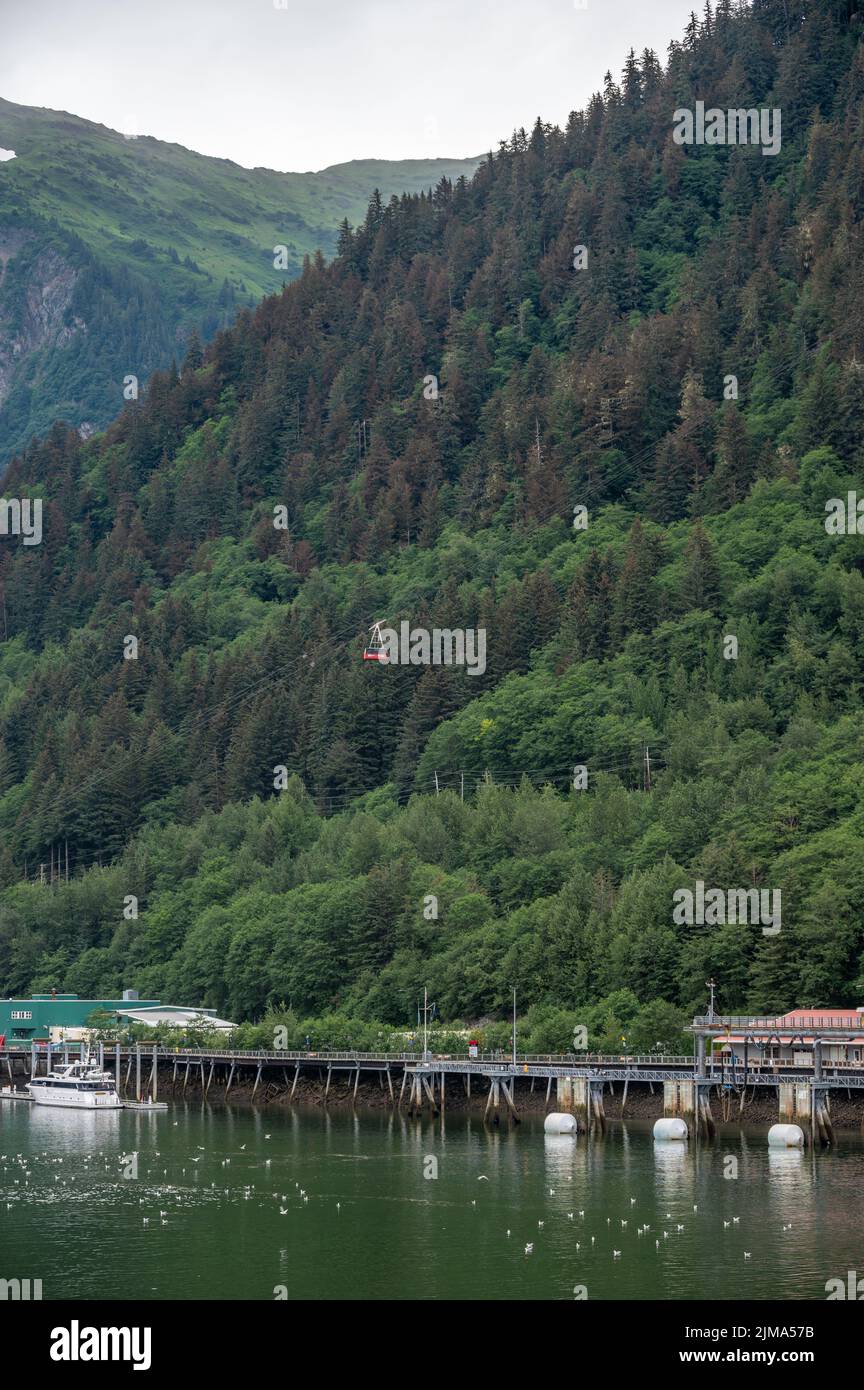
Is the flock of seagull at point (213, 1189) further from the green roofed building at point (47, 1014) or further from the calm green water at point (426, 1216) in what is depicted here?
the green roofed building at point (47, 1014)

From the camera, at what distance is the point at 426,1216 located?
80875 mm

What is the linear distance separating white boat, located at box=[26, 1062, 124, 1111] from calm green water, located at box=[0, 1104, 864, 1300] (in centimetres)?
2795

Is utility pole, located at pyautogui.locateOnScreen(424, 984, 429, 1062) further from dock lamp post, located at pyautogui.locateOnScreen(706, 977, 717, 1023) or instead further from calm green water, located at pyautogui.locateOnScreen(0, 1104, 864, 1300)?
dock lamp post, located at pyautogui.locateOnScreen(706, 977, 717, 1023)

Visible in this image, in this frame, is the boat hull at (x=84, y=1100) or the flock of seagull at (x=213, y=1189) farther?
the boat hull at (x=84, y=1100)

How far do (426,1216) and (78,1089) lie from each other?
68304 millimetres

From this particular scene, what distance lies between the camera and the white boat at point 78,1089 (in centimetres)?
14088

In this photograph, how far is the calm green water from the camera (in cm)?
6825

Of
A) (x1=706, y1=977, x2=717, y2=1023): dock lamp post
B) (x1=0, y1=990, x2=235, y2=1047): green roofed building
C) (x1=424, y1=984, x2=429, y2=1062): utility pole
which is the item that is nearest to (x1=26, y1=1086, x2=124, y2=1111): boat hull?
(x1=0, y1=990, x2=235, y2=1047): green roofed building

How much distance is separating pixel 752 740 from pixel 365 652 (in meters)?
52.0

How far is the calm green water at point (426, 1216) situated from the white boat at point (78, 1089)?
2795 cm

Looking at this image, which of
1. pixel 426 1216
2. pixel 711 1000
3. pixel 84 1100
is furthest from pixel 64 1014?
pixel 426 1216

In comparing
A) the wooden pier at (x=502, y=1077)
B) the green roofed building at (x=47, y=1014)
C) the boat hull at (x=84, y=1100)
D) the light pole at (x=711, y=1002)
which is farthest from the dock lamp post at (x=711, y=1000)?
the green roofed building at (x=47, y=1014)
